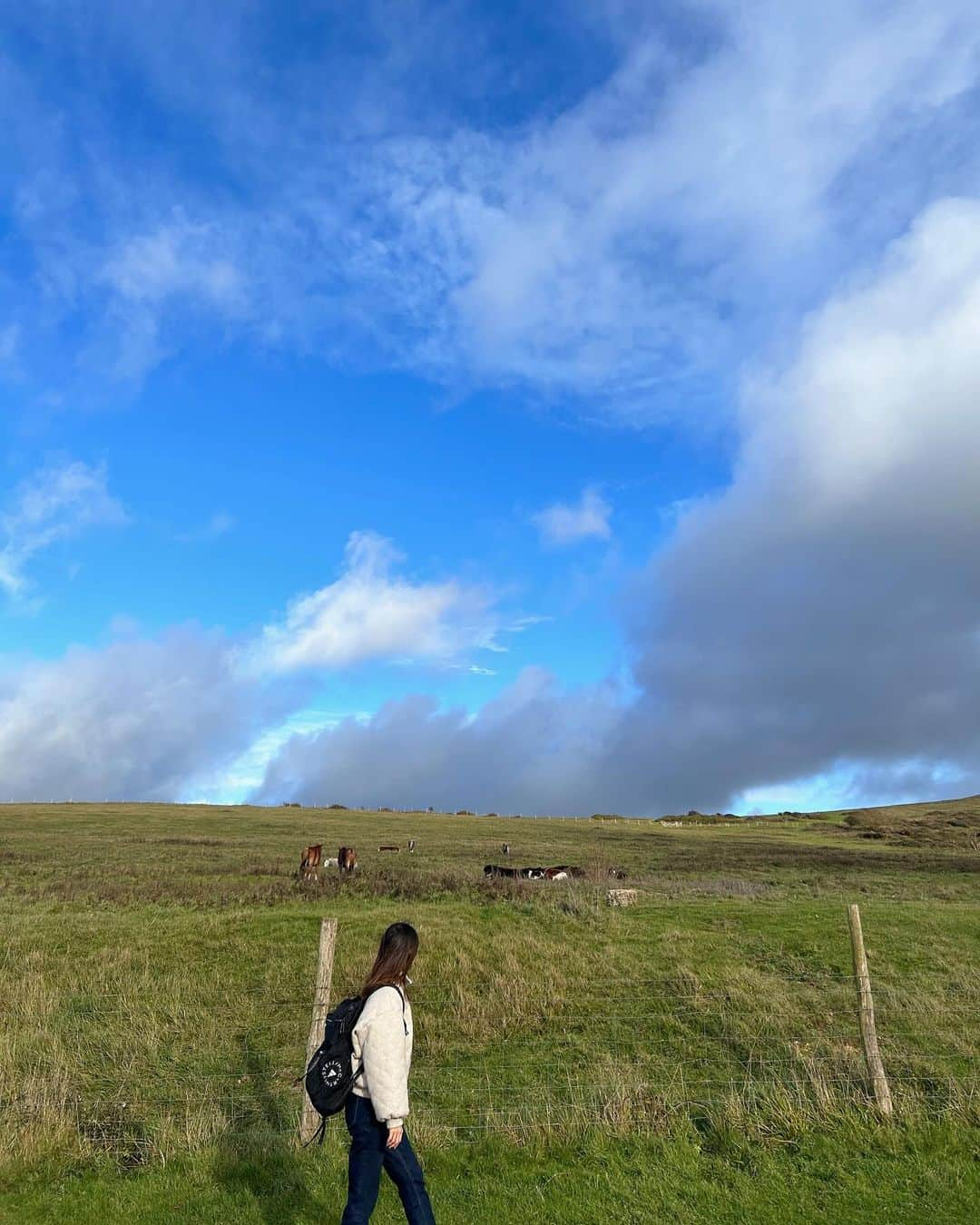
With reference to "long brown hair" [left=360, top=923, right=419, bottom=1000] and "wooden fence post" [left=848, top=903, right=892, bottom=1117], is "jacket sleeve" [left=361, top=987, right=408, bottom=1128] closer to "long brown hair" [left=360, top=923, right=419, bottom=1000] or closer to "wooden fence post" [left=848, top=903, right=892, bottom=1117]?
"long brown hair" [left=360, top=923, right=419, bottom=1000]

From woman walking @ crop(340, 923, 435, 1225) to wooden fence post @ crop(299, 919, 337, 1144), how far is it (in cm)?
259

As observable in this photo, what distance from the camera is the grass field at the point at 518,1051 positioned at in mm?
6895

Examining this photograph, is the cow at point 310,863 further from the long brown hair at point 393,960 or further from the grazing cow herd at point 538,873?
the long brown hair at point 393,960

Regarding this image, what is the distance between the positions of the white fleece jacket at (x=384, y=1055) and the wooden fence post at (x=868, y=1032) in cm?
588

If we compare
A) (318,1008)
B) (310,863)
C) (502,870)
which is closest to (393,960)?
(318,1008)

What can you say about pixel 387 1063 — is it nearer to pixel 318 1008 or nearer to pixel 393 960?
pixel 393 960

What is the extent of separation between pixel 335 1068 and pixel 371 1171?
0.68 m

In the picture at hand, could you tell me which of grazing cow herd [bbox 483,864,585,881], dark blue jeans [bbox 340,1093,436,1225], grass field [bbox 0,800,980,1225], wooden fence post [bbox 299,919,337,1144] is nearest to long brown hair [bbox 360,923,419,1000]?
dark blue jeans [bbox 340,1093,436,1225]

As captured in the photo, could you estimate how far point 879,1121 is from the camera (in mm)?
8047

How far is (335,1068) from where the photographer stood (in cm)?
534

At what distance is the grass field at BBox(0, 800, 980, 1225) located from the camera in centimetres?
689

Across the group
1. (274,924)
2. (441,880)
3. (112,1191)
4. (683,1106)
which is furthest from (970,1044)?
(441,880)

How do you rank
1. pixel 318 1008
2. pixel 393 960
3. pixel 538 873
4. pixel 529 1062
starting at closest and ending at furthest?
pixel 393 960 < pixel 318 1008 < pixel 529 1062 < pixel 538 873

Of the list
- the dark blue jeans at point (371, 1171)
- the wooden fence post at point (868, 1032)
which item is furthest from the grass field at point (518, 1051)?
the dark blue jeans at point (371, 1171)
